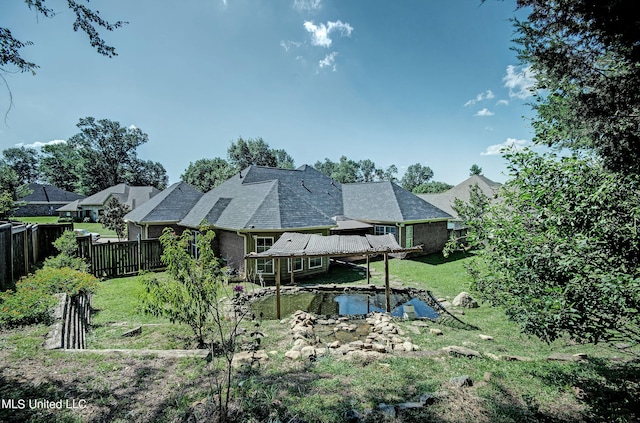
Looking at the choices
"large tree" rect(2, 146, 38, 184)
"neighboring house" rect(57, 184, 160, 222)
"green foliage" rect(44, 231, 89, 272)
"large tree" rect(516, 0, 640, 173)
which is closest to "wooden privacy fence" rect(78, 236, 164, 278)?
"green foliage" rect(44, 231, 89, 272)

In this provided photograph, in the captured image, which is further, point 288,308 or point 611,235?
point 288,308

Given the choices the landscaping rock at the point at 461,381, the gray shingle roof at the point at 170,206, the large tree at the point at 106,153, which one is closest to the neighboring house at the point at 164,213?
the gray shingle roof at the point at 170,206

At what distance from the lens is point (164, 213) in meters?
18.0

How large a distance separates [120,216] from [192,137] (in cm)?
859

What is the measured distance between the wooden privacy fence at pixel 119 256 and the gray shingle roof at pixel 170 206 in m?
3.17

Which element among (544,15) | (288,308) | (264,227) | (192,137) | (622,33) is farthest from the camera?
(192,137)

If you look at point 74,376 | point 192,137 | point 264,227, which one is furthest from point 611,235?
point 192,137

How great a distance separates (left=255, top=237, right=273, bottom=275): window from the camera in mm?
13344

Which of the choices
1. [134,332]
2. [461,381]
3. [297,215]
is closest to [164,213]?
[297,215]

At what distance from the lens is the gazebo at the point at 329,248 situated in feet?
29.4

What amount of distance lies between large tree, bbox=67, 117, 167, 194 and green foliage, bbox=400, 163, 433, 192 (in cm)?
7625

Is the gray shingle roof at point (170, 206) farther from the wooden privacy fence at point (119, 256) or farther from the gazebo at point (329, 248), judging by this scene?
the gazebo at point (329, 248)

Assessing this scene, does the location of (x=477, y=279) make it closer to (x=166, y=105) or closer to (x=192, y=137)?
(x=166, y=105)

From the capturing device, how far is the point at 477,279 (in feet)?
15.2
